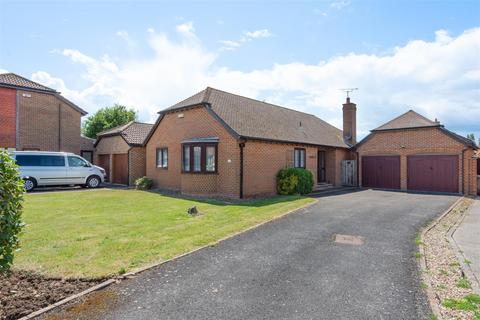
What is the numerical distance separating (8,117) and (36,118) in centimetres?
174

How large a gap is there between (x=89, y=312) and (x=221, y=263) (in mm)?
2436

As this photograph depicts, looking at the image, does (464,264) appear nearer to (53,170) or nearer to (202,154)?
(202,154)

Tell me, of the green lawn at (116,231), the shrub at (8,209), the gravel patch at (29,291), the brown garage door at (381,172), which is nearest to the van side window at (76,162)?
the green lawn at (116,231)

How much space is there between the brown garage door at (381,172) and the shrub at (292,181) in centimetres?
761

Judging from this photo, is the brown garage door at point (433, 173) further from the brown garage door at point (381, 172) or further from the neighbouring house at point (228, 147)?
the neighbouring house at point (228, 147)

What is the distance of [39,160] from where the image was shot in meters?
17.8

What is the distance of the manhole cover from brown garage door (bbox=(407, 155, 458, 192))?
1439cm

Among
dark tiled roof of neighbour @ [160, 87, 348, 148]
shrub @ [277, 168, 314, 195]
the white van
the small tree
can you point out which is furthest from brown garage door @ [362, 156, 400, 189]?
the small tree

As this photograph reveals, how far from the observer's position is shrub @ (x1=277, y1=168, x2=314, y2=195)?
15.9 m

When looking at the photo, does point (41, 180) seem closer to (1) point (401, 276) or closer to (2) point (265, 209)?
(2) point (265, 209)

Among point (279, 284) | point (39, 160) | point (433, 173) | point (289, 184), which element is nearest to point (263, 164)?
point (289, 184)

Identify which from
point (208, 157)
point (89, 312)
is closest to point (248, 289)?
point (89, 312)

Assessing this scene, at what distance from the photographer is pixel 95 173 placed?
2014cm

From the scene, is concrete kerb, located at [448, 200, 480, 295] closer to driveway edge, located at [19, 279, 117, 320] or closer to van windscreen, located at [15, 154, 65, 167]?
driveway edge, located at [19, 279, 117, 320]
